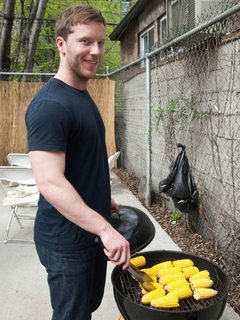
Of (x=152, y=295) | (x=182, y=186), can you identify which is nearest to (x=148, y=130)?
(x=182, y=186)

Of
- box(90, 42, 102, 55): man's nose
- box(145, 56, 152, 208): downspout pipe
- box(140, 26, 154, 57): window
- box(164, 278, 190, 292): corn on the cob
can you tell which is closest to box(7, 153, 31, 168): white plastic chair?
box(145, 56, 152, 208): downspout pipe

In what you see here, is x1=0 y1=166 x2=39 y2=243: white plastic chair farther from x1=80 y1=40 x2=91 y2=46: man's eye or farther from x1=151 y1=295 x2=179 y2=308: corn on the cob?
x1=80 y1=40 x2=91 y2=46: man's eye

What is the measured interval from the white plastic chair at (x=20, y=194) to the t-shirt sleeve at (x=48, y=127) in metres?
3.21

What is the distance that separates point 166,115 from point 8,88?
5111 mm

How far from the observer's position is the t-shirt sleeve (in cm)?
165

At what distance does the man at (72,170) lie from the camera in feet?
5.32

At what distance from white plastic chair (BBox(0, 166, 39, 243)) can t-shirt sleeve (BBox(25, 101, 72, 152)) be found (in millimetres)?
3209

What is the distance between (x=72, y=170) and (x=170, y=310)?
79 cm

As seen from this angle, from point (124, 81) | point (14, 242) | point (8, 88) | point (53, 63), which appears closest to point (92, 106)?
point (14, 242)

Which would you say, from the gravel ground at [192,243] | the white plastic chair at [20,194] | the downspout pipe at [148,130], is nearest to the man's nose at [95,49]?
the gravel ground at [192,243]

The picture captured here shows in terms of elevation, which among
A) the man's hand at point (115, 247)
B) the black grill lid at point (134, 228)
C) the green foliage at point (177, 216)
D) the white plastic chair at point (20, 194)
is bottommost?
the green foliage at point (177, 216)

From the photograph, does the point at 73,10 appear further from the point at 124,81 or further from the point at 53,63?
the point at 53,63

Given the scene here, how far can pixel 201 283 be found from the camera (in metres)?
2.08

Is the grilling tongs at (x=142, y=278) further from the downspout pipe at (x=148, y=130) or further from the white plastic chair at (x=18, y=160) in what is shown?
the white plastic chair at (x=18, y=160)
